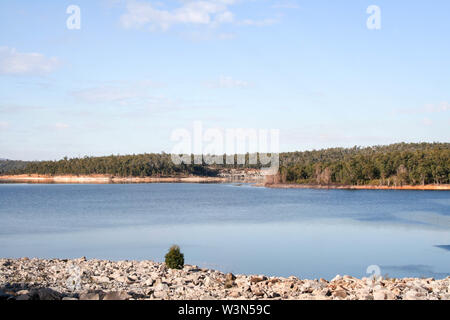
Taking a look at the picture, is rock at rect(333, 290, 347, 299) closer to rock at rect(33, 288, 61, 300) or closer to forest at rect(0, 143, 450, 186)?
rock at rect(33, 288, 61, 300)

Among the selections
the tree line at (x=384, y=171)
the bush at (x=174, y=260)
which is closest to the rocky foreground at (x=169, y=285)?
the bush at (x=174, y=260)

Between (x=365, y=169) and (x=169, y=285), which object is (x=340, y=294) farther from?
Result: (x=365, y=169)

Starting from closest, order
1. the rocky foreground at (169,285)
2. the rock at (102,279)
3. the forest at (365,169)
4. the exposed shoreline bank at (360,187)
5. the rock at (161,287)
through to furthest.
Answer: the rocky foreground at (169,285) → the rock at (161,287) → the rock at (102,279) → the exposed shoreline bank at (360,187) → the forest at (365,169)

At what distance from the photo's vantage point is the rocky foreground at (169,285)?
8672mm

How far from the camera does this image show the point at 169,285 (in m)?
10.8

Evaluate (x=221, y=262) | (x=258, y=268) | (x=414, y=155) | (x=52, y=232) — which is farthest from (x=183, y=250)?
(x=414, y=155)

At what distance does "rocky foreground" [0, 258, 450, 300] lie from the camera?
8672mm

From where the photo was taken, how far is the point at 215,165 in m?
159

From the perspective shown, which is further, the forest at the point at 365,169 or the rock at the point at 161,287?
the forest at the point at 365,169

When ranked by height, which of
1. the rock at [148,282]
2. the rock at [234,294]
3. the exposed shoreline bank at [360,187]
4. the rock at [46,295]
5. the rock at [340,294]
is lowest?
the exposed shoreline bank at [360,187]

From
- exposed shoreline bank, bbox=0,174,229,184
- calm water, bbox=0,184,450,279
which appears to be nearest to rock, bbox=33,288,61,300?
calm water, bbox=0,184,450,279

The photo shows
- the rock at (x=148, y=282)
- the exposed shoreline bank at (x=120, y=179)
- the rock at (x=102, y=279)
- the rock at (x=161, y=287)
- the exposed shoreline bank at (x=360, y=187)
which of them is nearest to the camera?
the rock at (x=161, y=287)

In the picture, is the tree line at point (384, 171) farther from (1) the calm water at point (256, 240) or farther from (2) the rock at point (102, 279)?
(2) the rock at point (102, 279)
